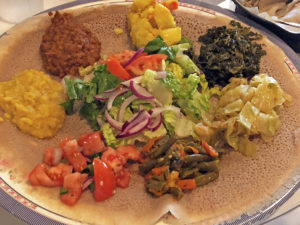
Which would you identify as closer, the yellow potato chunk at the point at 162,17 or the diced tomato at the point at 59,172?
the diced tomato at the point at 59,172

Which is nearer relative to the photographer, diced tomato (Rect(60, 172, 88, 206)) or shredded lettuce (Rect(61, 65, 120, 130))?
diced tomato (Rect(60, 172, 88, 206))

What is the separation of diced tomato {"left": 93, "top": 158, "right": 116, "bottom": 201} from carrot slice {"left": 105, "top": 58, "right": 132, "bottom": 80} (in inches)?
32.6

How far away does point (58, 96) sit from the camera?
293cm

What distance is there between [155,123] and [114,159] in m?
0.51

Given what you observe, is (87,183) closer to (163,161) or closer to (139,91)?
(163,161)

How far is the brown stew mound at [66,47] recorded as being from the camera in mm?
3203

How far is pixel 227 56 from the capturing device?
3.30m

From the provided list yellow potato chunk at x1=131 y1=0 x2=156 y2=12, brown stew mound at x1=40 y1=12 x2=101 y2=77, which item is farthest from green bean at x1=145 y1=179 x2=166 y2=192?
yellow potato chunk at x1=131 y1=0 x2=156 y2=12

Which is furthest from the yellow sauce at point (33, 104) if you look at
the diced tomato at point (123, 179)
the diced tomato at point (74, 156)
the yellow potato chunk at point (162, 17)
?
the yellow potato chunk at point (162, 17)

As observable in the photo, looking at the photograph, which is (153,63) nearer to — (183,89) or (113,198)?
(183,89)

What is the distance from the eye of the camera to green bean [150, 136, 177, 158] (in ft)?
8.29

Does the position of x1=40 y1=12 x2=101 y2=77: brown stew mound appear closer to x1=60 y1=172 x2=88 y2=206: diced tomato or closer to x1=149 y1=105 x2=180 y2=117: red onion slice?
x1=149 y1=105 x2=180 y2=117: red onion slice

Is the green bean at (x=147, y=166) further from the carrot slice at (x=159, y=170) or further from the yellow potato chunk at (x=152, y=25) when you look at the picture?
the yellow potato chunk at (x=152, y=25)

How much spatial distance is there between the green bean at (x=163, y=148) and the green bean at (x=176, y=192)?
0.93 feet
